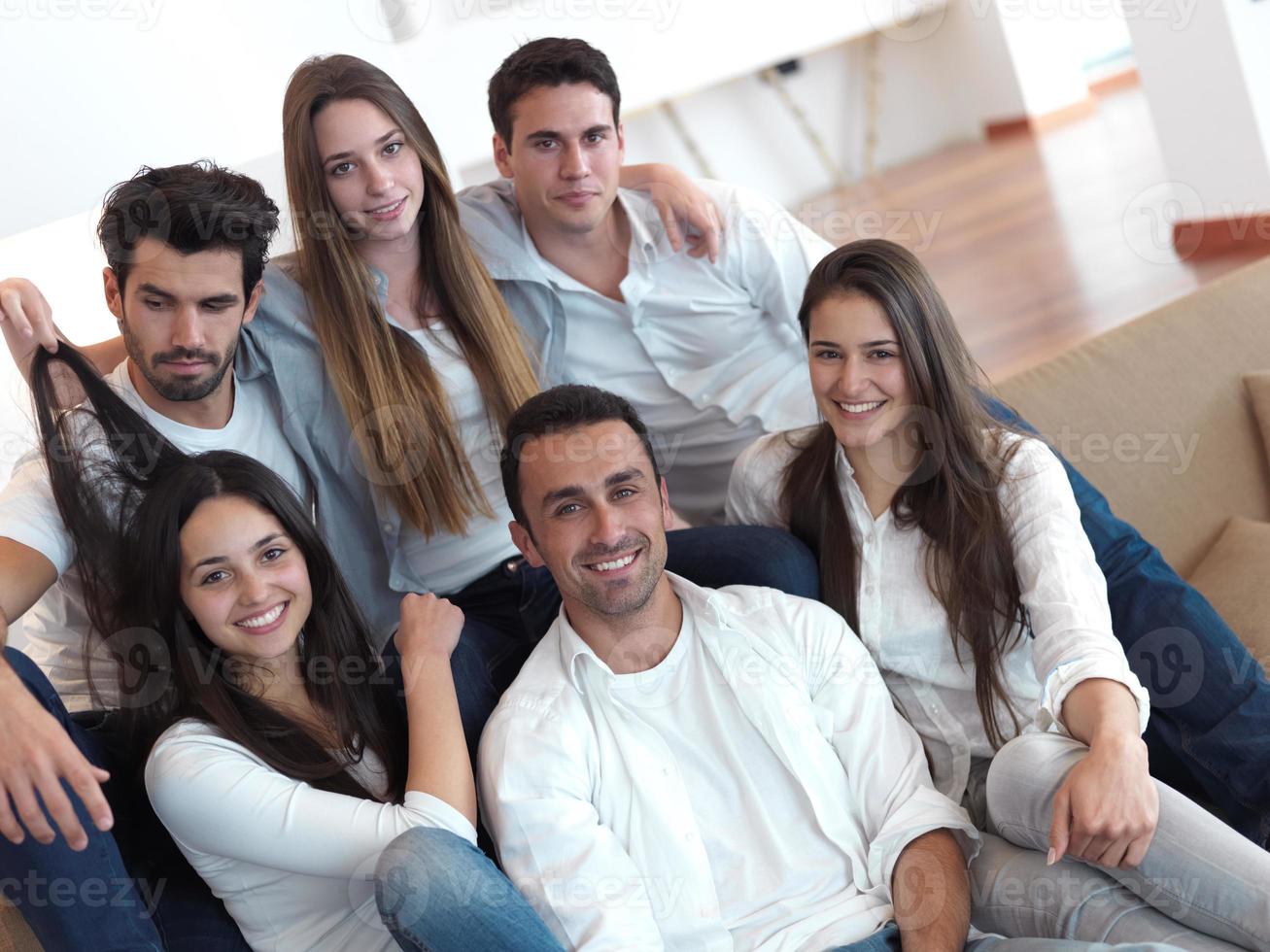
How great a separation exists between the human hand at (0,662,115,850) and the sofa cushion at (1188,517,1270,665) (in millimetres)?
1832

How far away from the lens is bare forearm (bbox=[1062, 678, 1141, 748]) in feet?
5.33

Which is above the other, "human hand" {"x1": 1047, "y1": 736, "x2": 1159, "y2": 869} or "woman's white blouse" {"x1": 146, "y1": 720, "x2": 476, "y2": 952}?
"woman's white blouse" {"x1": 146, "y1": 720, "x2": 476, "y2": 952}

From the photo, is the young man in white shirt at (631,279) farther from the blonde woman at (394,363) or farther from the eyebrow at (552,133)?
the blonde woman at (394,363)

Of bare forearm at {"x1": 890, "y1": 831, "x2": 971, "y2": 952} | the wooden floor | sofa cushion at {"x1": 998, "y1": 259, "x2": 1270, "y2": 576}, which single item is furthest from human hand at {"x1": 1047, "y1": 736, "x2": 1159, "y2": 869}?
the wooden floor

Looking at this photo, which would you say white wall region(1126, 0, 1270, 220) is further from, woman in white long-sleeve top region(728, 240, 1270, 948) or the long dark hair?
the long dark hair

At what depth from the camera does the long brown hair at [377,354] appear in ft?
7.37

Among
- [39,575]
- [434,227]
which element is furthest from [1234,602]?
[39,575]

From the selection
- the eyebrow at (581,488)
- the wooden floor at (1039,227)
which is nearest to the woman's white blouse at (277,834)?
the eyebrow at (581,488)

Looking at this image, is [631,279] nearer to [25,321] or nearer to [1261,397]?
[25,321]

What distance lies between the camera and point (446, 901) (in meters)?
1.50

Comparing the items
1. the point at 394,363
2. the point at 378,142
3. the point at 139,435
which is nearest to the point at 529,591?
the point at 394,363

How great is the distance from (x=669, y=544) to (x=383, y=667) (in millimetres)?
521

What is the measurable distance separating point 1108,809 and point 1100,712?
15cm

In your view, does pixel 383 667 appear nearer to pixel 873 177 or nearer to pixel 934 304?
pixel 934 304
